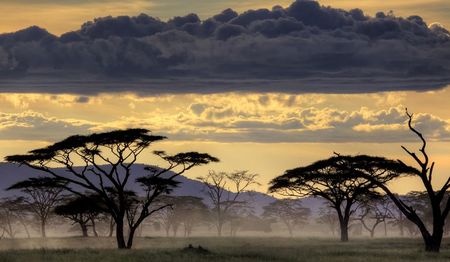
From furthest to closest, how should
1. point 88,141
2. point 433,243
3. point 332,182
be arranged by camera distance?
point 332,182
point 88,141
point 433,243

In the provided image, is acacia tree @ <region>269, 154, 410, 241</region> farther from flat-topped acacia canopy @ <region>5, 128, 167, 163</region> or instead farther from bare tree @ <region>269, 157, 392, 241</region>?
flat-topped acacia canopy @ <region>5, 128, 167, 163</region>

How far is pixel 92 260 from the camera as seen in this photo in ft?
143

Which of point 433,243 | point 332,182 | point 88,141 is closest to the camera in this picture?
point 433,243

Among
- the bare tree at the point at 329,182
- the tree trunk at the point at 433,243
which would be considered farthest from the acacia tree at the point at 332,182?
Answer: the tree trunk at the point at 433,243

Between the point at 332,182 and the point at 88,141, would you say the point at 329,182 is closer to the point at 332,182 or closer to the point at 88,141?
the point at 332,182

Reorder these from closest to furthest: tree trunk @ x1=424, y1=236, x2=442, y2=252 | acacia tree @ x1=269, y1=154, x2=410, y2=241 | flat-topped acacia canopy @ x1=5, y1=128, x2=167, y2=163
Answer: tree trunk @ x1=424, y1=236, x2=442, y2=252 → flat-topped acacia canopy @ x1=5, y1=128, x2=167, y2=163 → acacia tree @ x1=269, y1=154, x2=410, y2=241

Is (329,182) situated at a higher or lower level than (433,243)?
higher

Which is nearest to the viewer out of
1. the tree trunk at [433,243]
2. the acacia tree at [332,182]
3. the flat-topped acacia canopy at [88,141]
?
the tree trunk at [433,243]

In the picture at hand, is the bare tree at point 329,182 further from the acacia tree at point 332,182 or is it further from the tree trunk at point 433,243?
the tree trunk at point 433,243

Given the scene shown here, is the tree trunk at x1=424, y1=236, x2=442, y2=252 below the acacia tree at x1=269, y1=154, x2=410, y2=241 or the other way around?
below

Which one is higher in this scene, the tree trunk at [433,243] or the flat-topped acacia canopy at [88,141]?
the flat-topped acacia canopy at [88,141]

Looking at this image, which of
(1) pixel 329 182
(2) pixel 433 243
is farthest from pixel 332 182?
(2) pixel 433 243

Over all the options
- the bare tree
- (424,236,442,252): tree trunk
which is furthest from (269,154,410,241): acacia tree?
(424,236,442,252): tree trunk

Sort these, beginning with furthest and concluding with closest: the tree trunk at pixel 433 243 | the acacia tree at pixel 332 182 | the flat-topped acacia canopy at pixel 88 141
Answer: the acacia tree at pixel 332 182, the flat-topped acacia canopy at pixel 88 141, the tree trunk at pixel 433 243
